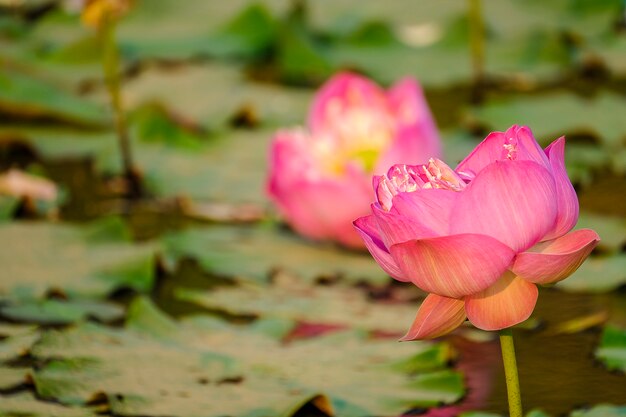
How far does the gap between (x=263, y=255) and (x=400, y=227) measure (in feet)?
2.94

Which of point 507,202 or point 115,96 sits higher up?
point 115,96

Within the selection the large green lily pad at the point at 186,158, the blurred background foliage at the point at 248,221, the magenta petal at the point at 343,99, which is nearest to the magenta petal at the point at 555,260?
the blurred background foliage at the point at 248,221

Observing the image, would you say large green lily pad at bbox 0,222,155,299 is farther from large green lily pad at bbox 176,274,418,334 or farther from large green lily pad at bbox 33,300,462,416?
large green lily pad at bbox 33,300,462,416

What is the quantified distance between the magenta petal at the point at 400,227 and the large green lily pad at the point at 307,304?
57 cm

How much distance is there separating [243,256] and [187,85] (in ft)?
3.38

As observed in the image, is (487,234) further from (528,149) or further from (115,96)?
(115,96)

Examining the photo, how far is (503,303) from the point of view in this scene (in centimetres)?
83

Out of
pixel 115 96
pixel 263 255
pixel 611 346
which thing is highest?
pixel 115 96

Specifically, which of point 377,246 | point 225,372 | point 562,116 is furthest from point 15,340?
point 562,116

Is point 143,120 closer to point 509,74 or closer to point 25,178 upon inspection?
point 25,178

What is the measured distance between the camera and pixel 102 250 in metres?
1.71

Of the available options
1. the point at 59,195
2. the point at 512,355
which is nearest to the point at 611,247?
the point at 512,355

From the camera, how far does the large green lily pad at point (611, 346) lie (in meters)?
1.22

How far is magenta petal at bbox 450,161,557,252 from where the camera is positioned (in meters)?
0.80
